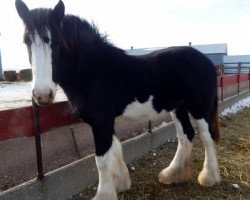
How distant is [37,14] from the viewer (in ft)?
9.26

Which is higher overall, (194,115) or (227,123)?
(194,115)

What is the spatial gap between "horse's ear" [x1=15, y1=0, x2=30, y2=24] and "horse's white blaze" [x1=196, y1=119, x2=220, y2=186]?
2397 mm

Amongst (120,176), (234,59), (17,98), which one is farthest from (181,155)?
(234,59)

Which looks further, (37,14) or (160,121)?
(160,121)

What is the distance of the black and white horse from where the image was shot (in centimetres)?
280

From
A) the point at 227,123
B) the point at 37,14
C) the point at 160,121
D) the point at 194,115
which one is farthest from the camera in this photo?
the point at 227,123

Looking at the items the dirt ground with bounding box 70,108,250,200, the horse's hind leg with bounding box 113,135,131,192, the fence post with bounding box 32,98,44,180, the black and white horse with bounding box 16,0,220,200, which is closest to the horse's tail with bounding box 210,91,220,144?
the black and white horse with bounding box 16,0,220,200

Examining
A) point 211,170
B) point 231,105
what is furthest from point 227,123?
point 211,170

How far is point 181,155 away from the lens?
4.35 meters

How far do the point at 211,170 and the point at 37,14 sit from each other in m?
2.77

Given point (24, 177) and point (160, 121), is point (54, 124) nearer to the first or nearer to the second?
point (24, 177)

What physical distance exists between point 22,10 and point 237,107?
836cm

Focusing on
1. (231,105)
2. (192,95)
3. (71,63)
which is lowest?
(231,105)

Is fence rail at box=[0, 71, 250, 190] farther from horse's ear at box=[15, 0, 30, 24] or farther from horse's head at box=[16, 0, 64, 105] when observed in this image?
horse's ear at box=[15, 0, 30, 24]
